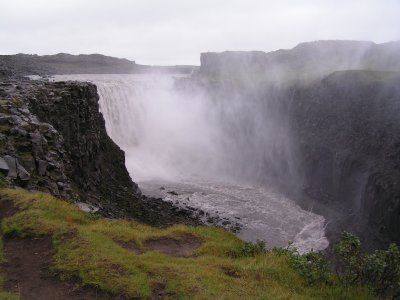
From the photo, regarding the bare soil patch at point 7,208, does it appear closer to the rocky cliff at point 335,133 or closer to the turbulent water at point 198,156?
the turbulent water at point 198,156

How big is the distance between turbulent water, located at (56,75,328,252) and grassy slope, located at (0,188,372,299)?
22339 mm

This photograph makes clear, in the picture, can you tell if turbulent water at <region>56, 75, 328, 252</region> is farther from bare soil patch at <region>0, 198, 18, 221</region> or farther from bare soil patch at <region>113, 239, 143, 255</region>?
bare soil patch at <region>0, 198, 18, 221</region>

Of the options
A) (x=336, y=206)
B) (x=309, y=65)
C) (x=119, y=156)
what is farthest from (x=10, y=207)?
(x=309, y=65)

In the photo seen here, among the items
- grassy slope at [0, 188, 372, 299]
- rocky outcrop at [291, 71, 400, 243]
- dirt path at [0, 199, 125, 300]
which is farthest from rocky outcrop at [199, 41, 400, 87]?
dirt path at [0, 199, 125, 300]

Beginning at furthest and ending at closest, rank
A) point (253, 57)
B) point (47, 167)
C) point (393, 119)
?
point (253, 57)
point (393, 119)
point (47, 167)

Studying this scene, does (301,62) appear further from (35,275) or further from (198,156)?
(35,275)

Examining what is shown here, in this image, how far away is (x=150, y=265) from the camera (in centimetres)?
1115

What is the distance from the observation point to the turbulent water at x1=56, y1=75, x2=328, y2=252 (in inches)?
1547

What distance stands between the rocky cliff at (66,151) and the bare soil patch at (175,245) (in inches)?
279

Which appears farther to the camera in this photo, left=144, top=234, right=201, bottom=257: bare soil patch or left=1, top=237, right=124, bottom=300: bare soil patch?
left=144, top=234, right=201, bottom=257: bare soil patch

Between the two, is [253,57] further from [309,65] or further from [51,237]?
[51,237]

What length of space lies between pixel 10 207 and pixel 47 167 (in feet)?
20.3

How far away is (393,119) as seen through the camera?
134 ft

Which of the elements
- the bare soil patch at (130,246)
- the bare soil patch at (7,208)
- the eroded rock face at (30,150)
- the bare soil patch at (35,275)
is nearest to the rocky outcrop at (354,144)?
the eroded rock face at (30,150)
